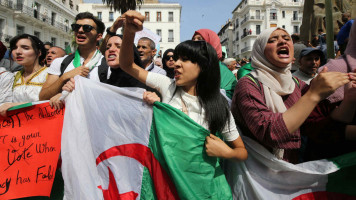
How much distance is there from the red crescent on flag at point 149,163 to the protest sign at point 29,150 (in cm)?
64

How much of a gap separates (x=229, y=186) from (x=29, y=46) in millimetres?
2649

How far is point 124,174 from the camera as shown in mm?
1865

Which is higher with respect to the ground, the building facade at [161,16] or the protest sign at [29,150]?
the building facade at [161,16]

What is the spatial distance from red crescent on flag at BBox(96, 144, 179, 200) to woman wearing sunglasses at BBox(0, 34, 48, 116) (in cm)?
133

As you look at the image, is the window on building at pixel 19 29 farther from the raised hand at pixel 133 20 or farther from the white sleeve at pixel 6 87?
the raised hand at pixel 133 20

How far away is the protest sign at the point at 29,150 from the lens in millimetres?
2189

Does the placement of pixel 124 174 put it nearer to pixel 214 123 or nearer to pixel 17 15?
pixel 214 123

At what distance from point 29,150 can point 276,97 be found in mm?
2211

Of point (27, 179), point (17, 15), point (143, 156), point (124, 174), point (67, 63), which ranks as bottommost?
point (27, 179)

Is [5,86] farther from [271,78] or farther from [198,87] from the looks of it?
[271,78]

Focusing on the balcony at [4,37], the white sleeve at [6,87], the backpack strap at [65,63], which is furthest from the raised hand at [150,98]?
the balcony at [4,37]

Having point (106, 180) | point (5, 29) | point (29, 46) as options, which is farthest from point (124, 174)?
point (5, 29)

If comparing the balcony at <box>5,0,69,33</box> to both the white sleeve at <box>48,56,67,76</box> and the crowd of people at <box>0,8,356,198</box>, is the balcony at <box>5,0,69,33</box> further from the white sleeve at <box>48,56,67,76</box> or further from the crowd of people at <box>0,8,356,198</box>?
the crowd of people at <box>0,8,356,198</box>

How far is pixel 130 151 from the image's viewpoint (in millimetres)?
1890
